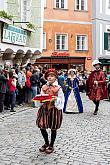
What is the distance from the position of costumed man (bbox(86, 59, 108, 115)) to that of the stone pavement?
3.97ft

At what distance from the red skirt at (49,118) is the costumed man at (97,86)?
6345 mm

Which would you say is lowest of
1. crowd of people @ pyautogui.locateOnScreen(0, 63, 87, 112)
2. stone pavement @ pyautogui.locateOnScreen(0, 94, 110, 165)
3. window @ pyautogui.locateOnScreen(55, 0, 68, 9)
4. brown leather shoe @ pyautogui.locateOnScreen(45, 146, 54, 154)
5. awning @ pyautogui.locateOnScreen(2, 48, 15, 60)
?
stone pavement @ pyautogui.locateOnScreen(0, 94, 110, 165)

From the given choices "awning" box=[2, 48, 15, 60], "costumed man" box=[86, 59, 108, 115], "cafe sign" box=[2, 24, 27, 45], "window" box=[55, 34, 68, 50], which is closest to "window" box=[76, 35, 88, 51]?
"window" box=[55, 34, 68, 50]

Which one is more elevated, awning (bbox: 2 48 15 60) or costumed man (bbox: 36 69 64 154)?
awning (bbox: 2 48 15 60)

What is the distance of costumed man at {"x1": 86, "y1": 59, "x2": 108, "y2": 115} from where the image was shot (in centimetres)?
1400

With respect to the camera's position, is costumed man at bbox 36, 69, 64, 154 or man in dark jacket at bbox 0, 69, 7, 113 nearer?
costumed man at bbox 36, 69, 64, 154

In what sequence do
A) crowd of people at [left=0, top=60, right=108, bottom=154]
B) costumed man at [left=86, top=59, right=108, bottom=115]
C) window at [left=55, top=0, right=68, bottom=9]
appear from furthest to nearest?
window at [left=55, top=0, right=68, bottom=9], costumed man at [left=86, top=59, right=108, bottom=115], crowd of people at [left=0, top=60, right=108, bottom=154]

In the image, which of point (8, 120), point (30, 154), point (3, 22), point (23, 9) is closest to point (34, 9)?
point (23, 9)

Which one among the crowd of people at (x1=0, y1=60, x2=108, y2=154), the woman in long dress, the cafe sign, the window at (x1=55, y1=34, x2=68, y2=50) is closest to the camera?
the crowd of people at (x1=0, y1=60, x2=108, y2=154)

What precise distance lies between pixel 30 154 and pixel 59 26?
86.3 feet

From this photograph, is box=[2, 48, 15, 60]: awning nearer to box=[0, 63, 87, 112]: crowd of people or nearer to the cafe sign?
the cafe sign

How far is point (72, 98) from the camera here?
1475 cm

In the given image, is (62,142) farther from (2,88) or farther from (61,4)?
(61,4)

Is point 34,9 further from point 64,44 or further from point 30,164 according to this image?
point 30,164
